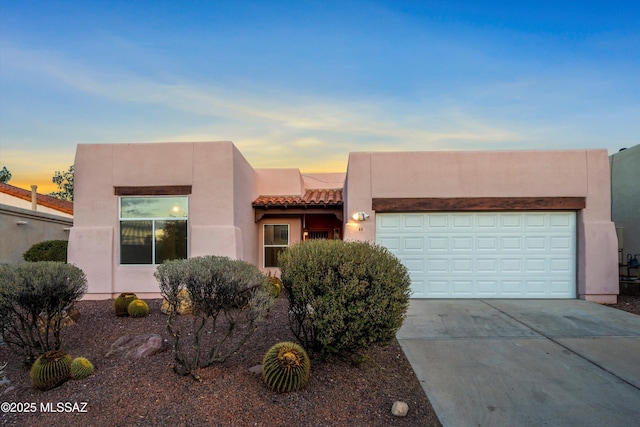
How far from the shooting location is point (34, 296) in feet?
16.5

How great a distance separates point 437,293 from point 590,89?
26.5 ft

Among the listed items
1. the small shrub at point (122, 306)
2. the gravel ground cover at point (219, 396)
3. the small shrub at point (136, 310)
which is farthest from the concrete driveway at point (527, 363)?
the small shrub at point (122, 306)

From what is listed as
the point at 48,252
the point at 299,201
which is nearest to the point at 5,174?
the point at 48,252

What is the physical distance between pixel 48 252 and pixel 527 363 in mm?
14471

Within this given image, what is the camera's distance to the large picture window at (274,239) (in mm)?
13938

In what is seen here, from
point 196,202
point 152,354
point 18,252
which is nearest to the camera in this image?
point 152,354

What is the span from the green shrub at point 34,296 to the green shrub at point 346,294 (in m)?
3.29

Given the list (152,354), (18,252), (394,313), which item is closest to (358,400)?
(394,313)

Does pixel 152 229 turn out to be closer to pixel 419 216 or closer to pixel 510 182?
pixel 419 216

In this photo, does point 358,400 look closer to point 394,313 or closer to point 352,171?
point 394,313

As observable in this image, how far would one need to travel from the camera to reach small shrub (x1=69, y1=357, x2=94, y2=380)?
4.67 metres

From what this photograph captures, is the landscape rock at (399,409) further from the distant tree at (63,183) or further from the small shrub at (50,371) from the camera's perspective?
the distant tree at (63,183)

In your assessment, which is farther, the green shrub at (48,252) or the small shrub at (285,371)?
the green shrub at (48,252)

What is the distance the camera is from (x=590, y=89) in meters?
11.5
